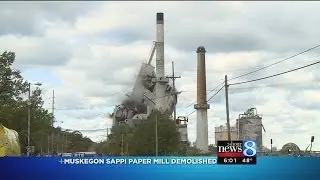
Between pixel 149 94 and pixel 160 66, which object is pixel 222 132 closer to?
pixel 160 66

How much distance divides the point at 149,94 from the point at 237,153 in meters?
116

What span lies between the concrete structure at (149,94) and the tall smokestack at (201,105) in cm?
1454

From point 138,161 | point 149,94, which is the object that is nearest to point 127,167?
point 138,161

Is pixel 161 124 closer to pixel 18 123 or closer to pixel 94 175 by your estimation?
pixel 18 123

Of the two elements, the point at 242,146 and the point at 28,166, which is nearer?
the point at 28,166

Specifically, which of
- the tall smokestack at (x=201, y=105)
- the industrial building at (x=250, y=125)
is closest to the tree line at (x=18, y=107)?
the tall smokestack at (x=201, y=105)

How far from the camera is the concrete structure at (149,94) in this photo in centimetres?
11831

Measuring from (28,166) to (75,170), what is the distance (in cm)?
175

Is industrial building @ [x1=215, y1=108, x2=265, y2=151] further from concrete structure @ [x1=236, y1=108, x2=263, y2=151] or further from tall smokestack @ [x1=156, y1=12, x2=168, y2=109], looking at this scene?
tall smokestack @ [x1=156, y1=12, x2=168, y2=109]

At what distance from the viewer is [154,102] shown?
134 metres

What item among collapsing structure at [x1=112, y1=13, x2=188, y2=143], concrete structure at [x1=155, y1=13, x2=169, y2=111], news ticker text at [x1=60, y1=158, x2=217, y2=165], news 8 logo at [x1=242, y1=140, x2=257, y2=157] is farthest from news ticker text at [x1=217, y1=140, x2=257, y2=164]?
collapsing structure at [x1=112, y1=13, x2=188, y2=143]

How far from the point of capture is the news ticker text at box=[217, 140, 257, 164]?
22312mm

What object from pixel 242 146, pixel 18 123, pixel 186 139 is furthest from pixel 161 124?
pixel 242 146

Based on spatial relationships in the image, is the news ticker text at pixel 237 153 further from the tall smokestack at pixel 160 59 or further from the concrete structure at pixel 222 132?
the concrete structure at pixel 222 132
